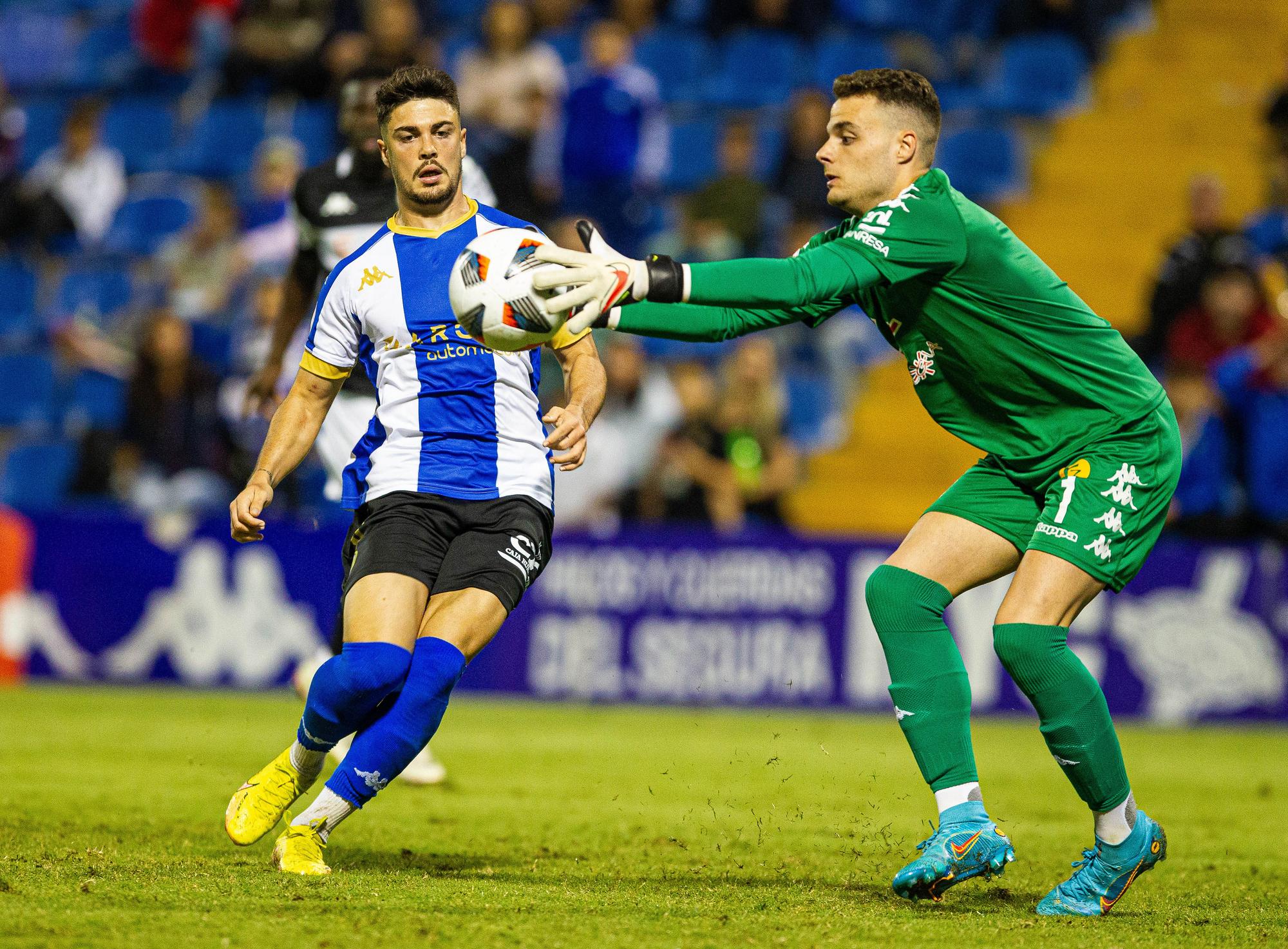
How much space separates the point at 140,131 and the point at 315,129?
92.4 inches

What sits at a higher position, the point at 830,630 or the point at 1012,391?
the point at 1012,391

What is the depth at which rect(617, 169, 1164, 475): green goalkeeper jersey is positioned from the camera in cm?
498

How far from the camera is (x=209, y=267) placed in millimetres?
14758

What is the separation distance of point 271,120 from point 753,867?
12495 mm

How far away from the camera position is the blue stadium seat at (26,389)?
1537 centimetres

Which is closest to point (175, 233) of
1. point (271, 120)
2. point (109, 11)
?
point (271, 120)

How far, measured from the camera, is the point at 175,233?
16391mm

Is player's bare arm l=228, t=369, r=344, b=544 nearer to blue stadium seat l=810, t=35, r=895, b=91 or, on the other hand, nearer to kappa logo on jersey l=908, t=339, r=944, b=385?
kappa logo on jersey l=908, t=339, r=944, b=385

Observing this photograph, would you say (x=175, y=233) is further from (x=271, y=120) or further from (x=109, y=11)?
(x=109, y=11)

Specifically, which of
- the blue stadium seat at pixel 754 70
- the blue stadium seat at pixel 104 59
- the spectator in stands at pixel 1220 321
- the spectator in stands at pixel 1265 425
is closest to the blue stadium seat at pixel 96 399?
the blue stadium seat at pixel 104 59

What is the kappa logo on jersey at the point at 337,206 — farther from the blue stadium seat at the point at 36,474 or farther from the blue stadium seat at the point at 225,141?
the blue stadium seat at the point at 225,141

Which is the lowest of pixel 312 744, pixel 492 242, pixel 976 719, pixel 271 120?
pixel 976 719

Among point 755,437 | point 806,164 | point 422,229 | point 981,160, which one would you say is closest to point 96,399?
point 755,437

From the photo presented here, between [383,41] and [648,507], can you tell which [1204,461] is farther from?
[383,41]
